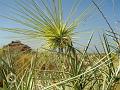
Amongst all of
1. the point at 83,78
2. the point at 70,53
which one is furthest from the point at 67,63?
the point at 83,78

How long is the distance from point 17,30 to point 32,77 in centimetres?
25

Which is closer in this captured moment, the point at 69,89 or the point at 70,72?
the point at 70,72

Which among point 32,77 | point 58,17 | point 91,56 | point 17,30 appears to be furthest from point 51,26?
point 91,56

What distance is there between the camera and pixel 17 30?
146cm

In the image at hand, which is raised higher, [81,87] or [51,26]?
[51,26]

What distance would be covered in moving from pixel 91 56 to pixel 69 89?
330 millimetres

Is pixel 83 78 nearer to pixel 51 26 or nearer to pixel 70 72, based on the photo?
pixel 70 72

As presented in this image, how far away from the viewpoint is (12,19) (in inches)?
56.2

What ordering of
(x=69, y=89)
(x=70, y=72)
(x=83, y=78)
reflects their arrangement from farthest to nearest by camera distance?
(x=69, y=89)
(x=70, y=72)
(x=83, y=78)

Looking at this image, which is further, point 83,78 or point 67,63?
point 67,63

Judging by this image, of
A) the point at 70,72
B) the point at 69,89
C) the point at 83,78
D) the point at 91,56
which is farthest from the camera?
the point at 91,56

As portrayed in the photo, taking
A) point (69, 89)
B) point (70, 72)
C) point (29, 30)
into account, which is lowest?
point (69, 89)

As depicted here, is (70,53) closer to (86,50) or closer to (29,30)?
(86,50)

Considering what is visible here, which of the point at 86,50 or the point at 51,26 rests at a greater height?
the point at 51,26
